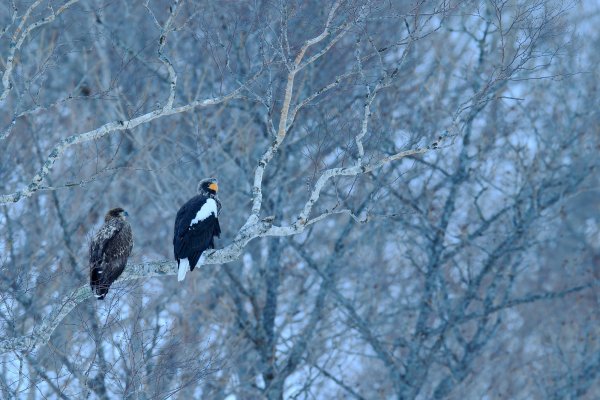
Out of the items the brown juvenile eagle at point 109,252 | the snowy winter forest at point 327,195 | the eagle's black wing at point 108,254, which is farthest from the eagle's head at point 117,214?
the snowy winter forest at point 327,195

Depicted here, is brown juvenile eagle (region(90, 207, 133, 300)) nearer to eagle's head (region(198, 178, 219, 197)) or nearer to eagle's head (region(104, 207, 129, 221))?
eagle's head (region(104, 207, 129, 221))

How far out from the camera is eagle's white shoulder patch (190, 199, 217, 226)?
33.3 feet

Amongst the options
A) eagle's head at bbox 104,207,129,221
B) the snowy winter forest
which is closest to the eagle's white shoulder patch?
eagle's head at bbox 104,207,129,221

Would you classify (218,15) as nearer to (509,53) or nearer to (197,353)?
(509,53)

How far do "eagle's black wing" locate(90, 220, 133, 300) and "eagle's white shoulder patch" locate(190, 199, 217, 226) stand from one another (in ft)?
2.22

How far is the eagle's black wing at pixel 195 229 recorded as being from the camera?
9.68 m

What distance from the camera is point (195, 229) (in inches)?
391

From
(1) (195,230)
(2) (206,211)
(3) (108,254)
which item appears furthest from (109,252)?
(2) (206,211)

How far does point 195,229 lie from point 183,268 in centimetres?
68

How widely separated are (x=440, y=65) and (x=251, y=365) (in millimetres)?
5422

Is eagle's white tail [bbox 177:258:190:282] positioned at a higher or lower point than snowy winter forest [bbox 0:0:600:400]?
lower

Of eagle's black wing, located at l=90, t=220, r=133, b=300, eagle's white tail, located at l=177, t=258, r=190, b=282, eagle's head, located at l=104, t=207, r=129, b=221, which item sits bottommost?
eagle's white tail, located at l=177, t=258, r=190, b=282

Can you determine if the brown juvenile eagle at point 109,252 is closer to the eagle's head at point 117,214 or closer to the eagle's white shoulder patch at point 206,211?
the eagle's head at point 117,214

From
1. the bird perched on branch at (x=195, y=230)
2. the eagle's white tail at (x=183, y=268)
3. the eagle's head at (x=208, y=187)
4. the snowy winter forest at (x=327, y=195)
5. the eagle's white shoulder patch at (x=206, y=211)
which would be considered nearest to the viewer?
the eagle's white tail at (x=183, y=268)
